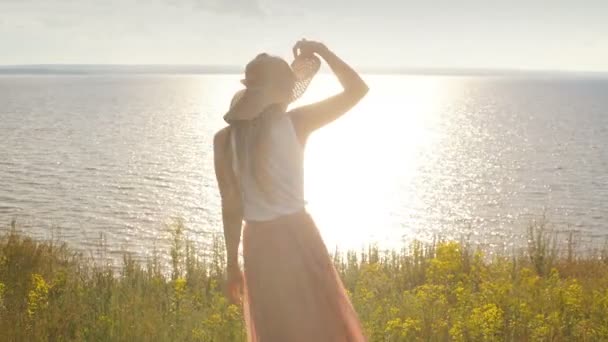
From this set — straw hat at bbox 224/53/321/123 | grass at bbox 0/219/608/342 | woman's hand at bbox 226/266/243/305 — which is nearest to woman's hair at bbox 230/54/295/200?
straw hat at bbox 224/53/321/123

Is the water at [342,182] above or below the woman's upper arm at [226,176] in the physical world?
above

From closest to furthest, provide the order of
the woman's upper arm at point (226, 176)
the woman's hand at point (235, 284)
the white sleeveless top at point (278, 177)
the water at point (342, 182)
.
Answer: the white sleeveless top at point (278, 177) → the woman's upper arm at point (226, 176) → the woman's hand at point (235, 284) → the water at point (342, 182)

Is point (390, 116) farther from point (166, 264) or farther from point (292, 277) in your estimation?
point (292, 277)

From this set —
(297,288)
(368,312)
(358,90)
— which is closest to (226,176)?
(297,288)

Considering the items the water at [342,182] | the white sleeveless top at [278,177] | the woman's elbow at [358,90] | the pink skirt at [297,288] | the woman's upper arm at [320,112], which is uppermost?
the water at [342,182]

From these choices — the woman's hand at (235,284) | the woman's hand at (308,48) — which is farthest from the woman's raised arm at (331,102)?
the woman's hand at (235,284)

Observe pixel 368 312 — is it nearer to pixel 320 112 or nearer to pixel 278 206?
pixel 278 206

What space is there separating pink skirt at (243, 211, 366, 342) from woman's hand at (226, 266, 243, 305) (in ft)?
0.37

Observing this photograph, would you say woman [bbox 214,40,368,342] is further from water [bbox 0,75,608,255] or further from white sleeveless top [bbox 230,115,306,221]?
water [bbox 0,75,608,255]

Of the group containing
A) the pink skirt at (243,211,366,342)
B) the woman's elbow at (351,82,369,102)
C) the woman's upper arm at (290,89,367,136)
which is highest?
the woman's elbow at (351,82,369,102)

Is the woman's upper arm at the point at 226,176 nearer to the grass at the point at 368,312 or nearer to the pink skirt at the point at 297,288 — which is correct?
the pink skirt at the point at 297,288

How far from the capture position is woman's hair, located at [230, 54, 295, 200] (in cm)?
449

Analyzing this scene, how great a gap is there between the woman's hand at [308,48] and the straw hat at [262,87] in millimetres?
223

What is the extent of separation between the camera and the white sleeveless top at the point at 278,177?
449 cm
